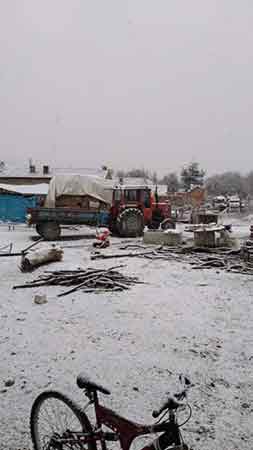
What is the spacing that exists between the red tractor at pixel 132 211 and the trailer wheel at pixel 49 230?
8.94 feet

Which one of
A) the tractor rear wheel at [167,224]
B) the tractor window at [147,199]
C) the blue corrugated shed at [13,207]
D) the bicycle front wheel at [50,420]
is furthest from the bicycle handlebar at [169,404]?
the blue corrugated shed at [13,207]

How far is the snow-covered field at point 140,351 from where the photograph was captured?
2.61 m

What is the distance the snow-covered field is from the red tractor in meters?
7.69

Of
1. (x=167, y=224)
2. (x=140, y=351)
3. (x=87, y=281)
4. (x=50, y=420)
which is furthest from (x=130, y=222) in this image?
(x=50, y=420)

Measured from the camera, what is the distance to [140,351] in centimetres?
374

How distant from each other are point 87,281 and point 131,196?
8.74m

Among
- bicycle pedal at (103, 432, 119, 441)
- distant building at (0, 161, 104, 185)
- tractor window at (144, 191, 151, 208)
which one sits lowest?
bicycle pedal at (103, 432, 119, 441)

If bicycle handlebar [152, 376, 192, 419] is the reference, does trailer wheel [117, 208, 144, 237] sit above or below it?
above

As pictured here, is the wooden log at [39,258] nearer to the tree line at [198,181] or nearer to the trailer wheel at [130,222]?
the trailer wheel at [130,222]

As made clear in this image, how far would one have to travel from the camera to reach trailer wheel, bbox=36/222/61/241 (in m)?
13.5

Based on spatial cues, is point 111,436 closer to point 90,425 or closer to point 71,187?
point 90,425

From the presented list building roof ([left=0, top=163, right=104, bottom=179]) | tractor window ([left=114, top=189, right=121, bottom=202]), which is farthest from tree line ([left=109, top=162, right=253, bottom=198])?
tractor window ([left=114, top=189, right=121, bottom=202])

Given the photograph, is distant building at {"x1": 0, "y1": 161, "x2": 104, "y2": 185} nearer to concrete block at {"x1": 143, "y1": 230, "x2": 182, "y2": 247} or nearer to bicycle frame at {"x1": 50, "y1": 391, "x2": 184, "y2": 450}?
concrete block at {"x1": 143, "y1": 230, "x2": 182, "y2": 247}

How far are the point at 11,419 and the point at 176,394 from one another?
168 cm
